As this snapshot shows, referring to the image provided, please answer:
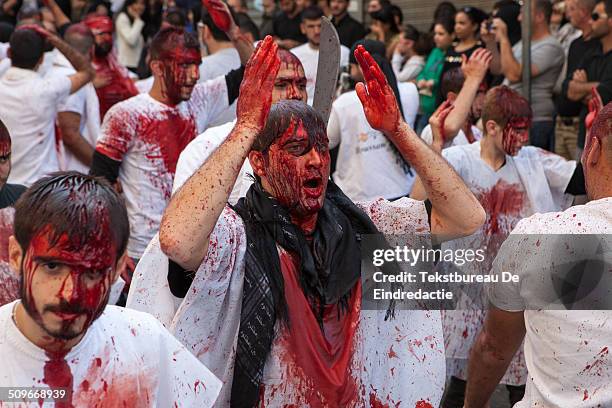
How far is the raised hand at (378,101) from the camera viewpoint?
10.2 ft

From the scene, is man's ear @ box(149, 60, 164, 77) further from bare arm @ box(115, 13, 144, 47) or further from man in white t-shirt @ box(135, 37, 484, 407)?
bare arm @ box(115, 13, 144, 47)

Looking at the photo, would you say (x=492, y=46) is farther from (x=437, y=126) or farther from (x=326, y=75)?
(x=326, y=75)

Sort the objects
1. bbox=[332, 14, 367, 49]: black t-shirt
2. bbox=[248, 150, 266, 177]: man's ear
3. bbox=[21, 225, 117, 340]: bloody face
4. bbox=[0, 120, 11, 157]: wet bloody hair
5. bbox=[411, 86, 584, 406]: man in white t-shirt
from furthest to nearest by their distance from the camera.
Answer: bbox=[332, 14, 367, 49]: black t-shirt, bbox=[411, 86, 584, 406]: man in white t-shirt, bbox=[0, 120, 11, 157]: wet bloody hair, bbox=[248, 150, 266, 177]: man's ear, bbox=[21, 225, 117, 340]: bloody face

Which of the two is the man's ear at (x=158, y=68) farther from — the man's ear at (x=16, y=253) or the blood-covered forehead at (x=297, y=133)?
the man's ear at (x=16, y=253)

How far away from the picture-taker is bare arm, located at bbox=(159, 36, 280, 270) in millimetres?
2729

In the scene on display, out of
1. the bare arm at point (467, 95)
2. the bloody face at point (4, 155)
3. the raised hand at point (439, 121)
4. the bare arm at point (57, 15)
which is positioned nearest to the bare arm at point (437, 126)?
the raised hand at point (439, 121)

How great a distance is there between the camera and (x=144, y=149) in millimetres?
5617

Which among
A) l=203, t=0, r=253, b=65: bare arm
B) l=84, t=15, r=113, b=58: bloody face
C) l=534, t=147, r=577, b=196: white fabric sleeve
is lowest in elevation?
l=84, t=15, r=113, b=58: bloody face

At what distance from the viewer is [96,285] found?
92.7 inches

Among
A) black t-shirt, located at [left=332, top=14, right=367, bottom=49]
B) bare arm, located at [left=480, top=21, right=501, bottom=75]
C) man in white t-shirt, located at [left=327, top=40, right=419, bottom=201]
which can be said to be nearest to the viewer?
man in white t-shirt, located at [left=327, top=40, right=419, bottom=201]

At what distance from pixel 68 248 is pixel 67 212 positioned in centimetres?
8

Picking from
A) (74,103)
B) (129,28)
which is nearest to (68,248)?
(74,103)

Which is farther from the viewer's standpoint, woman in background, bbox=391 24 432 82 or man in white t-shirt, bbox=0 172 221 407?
woman in background, bbox=391 24 432 82

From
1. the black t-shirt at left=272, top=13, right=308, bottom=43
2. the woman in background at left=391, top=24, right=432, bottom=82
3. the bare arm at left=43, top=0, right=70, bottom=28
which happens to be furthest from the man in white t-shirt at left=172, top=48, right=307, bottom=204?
the bare arm at left=43, top=0, right=70, bottom=28
